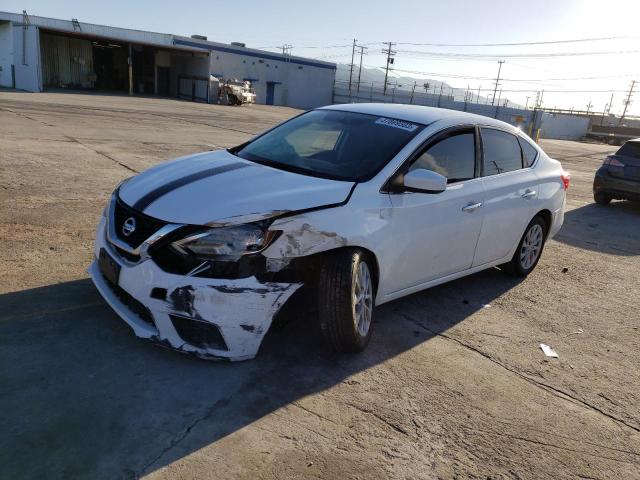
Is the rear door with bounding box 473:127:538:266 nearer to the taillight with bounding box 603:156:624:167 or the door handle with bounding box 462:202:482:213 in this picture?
the door handle with bounding box 462:202:482:213

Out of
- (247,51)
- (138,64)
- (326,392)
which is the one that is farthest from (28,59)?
(326,392)

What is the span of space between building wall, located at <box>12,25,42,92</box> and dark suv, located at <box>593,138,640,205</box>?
30.3 m

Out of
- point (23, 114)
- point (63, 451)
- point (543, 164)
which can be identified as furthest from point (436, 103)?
point (63, 451)

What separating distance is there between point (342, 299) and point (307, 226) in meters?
0.51

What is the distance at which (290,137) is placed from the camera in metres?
4.53

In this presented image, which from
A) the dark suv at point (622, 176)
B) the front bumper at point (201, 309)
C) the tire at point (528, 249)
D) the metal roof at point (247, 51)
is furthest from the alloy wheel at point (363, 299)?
the metal roof at point (247, 51)

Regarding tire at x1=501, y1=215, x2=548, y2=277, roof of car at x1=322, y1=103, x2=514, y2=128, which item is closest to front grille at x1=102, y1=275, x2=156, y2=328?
roof of car at x1=322, y1=103, x2=514, y2=128

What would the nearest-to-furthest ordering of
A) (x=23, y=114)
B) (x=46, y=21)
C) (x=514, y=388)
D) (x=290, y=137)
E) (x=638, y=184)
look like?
(x=514, y=388)
(x=290, y=137)
(x=638, y=184)
(x=23, y=114)
(x=46, y=21)

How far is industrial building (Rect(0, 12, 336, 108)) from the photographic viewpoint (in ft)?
106

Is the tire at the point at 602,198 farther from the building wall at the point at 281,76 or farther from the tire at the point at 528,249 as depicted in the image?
the building wall at the point at 281,76

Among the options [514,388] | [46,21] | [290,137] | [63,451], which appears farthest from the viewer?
[46,21]

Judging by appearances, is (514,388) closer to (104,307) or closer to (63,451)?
(63,451)

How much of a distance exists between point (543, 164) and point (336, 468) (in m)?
4.23

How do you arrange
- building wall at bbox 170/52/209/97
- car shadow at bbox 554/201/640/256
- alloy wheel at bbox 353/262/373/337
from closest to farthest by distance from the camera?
alloy wheel at bbox 353/262/373/337 < car shadow at bbox 554/201/640/256 < building wall at bbox 170/52/209/97
